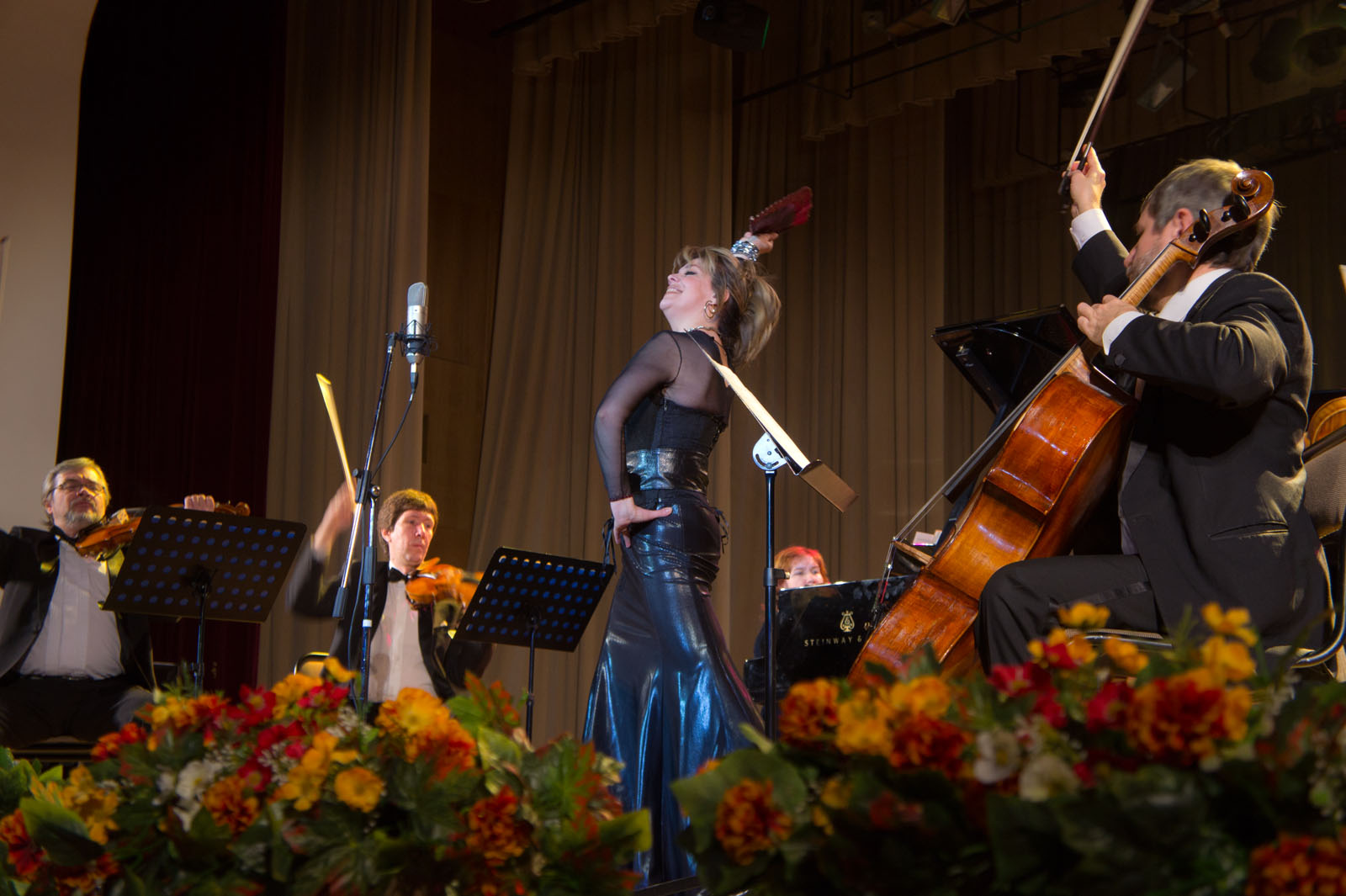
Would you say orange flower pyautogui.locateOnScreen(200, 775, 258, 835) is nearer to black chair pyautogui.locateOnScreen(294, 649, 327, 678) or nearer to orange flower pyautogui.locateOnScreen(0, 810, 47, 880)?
orange flower pyautogui.locateOnScreen(0, 810, 47, 880)

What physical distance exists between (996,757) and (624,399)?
7.56ft

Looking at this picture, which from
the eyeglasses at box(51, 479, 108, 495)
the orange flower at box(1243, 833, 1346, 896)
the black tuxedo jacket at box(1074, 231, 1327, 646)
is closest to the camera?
the orange flower at box(1243, 833, 1346, 896)

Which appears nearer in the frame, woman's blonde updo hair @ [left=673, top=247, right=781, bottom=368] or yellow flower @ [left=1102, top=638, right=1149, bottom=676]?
yellow flower @ [left=1102, top=638, right=1149, bottom=676]

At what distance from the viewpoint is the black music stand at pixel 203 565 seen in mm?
3760

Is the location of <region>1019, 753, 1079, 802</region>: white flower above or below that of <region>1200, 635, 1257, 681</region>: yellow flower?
below

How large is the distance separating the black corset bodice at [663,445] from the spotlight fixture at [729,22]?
13.2 feet

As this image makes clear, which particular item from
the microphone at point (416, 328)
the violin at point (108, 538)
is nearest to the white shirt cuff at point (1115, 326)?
the microphone at point (416, 328)

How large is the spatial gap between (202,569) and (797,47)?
20.5ft

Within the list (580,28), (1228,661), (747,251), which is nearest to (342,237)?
(580,28)

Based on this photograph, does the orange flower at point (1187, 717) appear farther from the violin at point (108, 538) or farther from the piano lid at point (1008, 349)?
the violin at point (108, 538)

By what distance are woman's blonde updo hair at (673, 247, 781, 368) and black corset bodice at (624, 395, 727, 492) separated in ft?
1.21

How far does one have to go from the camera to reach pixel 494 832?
1500mm

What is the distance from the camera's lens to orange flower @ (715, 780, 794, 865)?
130cm

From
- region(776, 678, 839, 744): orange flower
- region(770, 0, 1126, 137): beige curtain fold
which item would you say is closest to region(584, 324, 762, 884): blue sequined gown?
region(776, 678, 839, 744): orange flower
